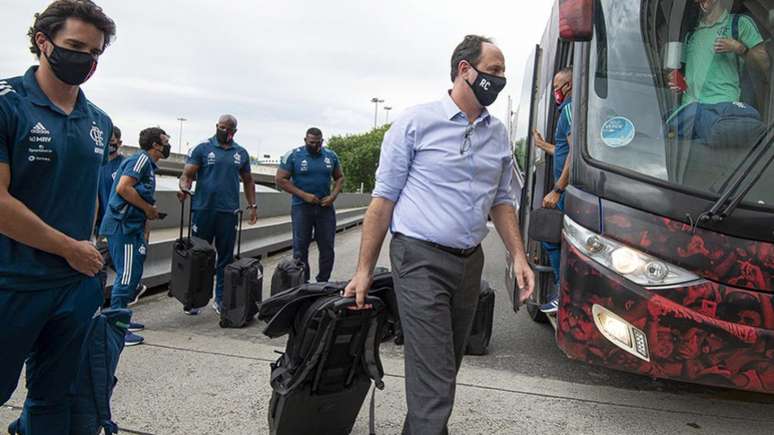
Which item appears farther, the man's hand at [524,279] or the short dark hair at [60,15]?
the man's hand at [524,279]

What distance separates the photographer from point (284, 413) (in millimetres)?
2713

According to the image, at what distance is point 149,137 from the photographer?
17.0ft

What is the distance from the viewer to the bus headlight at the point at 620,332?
3.09m

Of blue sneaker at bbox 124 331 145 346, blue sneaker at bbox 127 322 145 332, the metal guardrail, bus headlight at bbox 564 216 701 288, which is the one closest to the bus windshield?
bus headlight at bbox 564 216 701 288

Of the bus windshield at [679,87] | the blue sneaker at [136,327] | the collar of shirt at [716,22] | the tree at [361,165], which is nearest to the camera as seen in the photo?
the bus windshield at [679,87]

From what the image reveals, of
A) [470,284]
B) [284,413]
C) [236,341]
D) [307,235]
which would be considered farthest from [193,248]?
[470,284]

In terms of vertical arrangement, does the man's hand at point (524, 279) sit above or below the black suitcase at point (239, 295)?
above

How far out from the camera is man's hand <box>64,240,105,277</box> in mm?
2121

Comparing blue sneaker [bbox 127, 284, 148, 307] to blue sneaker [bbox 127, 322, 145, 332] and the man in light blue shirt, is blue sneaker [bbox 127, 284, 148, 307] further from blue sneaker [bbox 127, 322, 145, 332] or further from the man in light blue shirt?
the man in light blue shirt

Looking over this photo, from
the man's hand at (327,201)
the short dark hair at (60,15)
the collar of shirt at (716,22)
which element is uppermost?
the collar of shirt at (716,22)

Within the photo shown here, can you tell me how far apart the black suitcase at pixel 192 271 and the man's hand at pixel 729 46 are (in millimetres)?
4333

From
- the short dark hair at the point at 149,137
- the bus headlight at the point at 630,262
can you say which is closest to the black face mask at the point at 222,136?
the short dark hair at the point at 149,137

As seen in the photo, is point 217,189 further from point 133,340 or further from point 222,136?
point 133,340

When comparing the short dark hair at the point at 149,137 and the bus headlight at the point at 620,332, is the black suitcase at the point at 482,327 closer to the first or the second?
the bus headlight at the point at 620,332
